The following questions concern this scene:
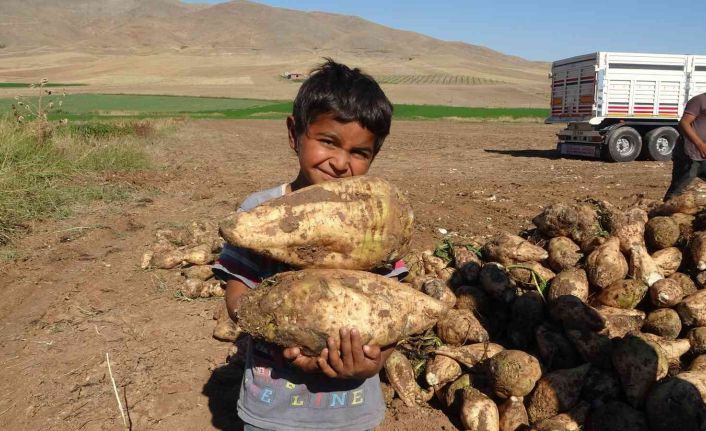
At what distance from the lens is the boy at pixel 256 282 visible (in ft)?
7.38

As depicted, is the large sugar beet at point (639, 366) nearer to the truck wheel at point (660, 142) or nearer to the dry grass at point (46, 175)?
the dry grass at point (46, 175)

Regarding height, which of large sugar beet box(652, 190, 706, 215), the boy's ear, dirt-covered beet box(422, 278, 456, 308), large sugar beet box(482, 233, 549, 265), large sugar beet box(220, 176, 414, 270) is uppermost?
the boy's ear

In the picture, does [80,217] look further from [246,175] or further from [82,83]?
[82,83]

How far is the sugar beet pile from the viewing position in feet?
7.28

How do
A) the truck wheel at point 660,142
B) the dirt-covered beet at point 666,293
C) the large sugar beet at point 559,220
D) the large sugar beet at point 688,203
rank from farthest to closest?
the truck wheel at point 660,142 < the large sugar beet at point 559,220 < the large sugar beet at point 688,203 < the dirt-covered beet at point 666,293

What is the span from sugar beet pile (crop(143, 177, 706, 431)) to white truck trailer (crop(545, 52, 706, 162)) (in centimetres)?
1213

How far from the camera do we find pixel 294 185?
2514mm

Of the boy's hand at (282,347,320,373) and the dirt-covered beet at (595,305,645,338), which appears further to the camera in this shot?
the dirt-covered beet at (595,305,645,338)

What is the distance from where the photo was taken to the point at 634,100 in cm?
1605

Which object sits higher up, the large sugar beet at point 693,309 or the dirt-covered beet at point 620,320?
the large sugar beet at point 693,309

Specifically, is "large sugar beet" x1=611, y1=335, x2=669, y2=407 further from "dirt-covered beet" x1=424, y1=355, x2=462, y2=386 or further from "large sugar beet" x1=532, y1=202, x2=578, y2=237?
"large sugar beet" x1=532, y1=202, x2=578, y2=237

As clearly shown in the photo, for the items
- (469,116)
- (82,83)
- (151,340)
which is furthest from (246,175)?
(82,83)

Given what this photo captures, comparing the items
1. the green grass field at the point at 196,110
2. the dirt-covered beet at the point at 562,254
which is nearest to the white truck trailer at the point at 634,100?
the dirt-covered beet at the point at 562,254

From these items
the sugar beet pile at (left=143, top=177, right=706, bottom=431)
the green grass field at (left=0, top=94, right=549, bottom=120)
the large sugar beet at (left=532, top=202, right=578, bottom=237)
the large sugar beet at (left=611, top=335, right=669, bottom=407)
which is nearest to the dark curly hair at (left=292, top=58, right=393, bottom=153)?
the sugar beet pile at (left=143, top=177, right=706, bottom=431)
